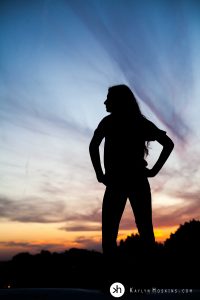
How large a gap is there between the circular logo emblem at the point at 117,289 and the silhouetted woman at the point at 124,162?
0.45 metres

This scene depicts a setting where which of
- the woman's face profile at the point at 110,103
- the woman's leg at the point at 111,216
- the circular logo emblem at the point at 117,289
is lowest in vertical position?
the circular logo emblem at the point at 117,289

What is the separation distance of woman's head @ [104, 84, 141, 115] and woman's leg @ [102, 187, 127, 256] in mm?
1132

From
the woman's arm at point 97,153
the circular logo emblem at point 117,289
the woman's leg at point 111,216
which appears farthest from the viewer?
the woman's arm at point 97,153

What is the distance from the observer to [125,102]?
14.7 ft

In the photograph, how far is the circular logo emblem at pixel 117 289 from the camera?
12.0 ft

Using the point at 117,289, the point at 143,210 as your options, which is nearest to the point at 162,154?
the point at 143,210

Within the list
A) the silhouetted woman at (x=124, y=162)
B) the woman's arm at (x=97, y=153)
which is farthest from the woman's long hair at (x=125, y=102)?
the woman's arm at (x=97, y=153)

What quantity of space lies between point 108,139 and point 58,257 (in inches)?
176

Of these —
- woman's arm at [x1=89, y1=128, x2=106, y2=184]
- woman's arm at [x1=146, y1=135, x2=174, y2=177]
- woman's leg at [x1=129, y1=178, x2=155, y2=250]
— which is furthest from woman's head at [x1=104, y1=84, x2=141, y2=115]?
woman's leg at [x1=129, y1=178, x2=155, y2=250]

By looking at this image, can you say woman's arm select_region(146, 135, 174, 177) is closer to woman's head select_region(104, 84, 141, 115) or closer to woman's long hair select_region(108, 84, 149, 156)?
woman's long hair select_region(108, 84, 149, 156)

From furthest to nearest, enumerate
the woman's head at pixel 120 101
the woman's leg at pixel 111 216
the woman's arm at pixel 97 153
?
1. the woman's head at pixel 120 101
2. the woman's arm at pixel 97 153
3. the woman's leg at pixel 111 216

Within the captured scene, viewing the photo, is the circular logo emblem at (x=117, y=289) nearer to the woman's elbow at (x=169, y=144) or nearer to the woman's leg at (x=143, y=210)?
the woman's leg at (x=143, y=210)

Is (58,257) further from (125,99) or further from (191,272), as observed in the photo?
(125,99)

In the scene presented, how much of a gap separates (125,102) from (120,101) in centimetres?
7
